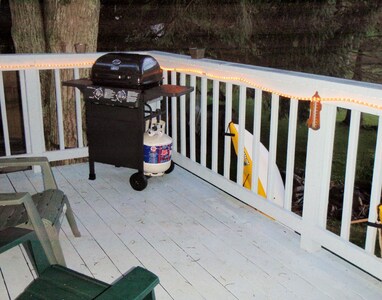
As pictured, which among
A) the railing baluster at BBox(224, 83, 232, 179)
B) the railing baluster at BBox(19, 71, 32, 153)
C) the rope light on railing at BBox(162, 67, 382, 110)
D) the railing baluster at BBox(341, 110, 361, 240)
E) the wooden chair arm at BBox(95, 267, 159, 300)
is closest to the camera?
the wooden chair arm at BBox(95, 267, 159, 300)

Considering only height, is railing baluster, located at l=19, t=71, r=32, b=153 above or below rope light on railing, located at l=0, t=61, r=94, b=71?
below

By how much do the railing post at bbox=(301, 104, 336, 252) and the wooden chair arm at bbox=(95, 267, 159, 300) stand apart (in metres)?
1.50

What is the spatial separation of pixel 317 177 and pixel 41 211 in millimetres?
1513

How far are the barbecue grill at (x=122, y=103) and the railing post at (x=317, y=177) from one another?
126 cm

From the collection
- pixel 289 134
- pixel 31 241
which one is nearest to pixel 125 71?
pixel 289 134

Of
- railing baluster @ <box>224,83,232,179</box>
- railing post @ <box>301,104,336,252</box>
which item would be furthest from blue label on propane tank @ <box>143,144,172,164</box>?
railing post @ <box>301,104,336,252</box>

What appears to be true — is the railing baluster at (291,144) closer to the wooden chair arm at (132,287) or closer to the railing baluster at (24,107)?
the wooden chair arm at (132,287)

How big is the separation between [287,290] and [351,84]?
1.09 m

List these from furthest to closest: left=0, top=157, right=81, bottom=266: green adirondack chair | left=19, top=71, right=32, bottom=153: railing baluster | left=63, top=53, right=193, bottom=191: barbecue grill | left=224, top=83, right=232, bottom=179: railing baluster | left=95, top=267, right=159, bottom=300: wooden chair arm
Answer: left=19, top=71, right=32, bottom=153: railing baluster
left=63, top=53, right=193, bottom=191: barbecue grill
left=224, top=83, right=232, bottom=179: railing baluster
left=0, top=157, right=81, bottom=266: green adirondack chair
left=95, top=267, right=159, bottom=300: wooden chair arm

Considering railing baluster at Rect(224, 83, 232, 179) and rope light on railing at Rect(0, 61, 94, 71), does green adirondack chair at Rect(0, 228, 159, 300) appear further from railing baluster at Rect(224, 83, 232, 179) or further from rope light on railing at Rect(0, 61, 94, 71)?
rope light on railing at Rect(0, 61, 94, 71)

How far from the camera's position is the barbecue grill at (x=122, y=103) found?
3.57 meters

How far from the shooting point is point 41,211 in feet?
7.69

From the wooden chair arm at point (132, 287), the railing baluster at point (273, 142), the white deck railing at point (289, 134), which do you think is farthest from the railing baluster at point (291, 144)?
the wooden chair arm at point (132, 287)

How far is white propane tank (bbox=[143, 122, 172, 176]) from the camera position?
383 cm
